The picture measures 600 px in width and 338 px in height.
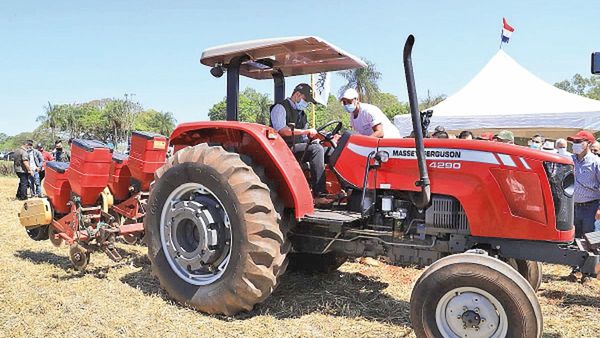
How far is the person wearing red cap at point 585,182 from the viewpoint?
5508 mm

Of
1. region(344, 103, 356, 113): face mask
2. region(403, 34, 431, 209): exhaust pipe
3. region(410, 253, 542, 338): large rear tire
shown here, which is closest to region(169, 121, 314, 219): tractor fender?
region(344, 103, 356, 113): face mask

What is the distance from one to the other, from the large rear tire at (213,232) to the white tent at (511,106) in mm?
7888

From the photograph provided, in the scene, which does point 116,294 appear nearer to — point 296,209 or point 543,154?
point 296,209

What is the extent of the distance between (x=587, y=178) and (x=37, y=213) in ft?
19.0

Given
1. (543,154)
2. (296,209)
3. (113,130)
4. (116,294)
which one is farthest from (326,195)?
(113,130)

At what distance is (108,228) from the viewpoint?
15.8 feet

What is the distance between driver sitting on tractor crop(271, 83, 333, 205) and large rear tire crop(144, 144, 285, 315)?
0.54m

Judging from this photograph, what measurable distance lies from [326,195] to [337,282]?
1020 millimetres

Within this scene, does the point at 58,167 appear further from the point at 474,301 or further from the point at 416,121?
the point at 474,301

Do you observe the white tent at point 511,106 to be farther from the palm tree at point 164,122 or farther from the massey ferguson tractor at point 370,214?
the palm tree at point 164,122

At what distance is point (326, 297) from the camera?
4238mm

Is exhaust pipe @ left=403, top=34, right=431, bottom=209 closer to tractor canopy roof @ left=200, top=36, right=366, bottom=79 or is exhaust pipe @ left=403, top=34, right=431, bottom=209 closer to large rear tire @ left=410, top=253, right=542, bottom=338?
large rear tire @ left=410, top=253, right=542, bottom=338

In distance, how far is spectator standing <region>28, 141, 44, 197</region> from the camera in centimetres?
1271

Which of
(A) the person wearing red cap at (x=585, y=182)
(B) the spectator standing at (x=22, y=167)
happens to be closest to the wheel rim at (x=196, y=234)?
(A) the person wearing red cap at (x=585, y=182)
